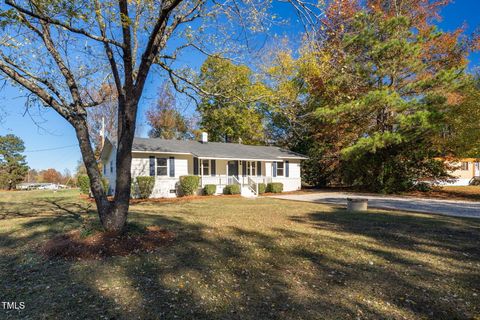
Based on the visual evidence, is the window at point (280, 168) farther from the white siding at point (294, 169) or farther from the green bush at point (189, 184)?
the green bush at point (189, 184)

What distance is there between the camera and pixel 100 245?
16.9 feet

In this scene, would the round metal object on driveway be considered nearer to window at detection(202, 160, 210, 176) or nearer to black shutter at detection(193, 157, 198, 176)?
black shutter at detection(193, 157, 198, 176)

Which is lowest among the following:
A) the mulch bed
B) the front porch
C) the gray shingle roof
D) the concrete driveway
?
the concrete driveway

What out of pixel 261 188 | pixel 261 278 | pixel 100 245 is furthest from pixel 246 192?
pixel 261 278

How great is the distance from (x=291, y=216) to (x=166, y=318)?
23.1 ft

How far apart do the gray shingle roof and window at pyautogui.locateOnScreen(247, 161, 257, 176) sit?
83 cm

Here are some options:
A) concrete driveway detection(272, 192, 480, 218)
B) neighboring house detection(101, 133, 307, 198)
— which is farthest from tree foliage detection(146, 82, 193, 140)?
concrete driveway detection(272, 192, 480, 218)

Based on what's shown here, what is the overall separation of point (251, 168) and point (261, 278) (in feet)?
58.0

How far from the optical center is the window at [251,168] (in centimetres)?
2161

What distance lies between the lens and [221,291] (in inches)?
139

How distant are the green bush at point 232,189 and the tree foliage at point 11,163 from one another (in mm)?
30016

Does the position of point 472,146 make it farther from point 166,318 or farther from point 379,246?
point 166,318

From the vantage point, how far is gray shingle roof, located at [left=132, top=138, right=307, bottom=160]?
17516 mm

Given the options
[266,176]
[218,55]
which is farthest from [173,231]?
[266,176]
